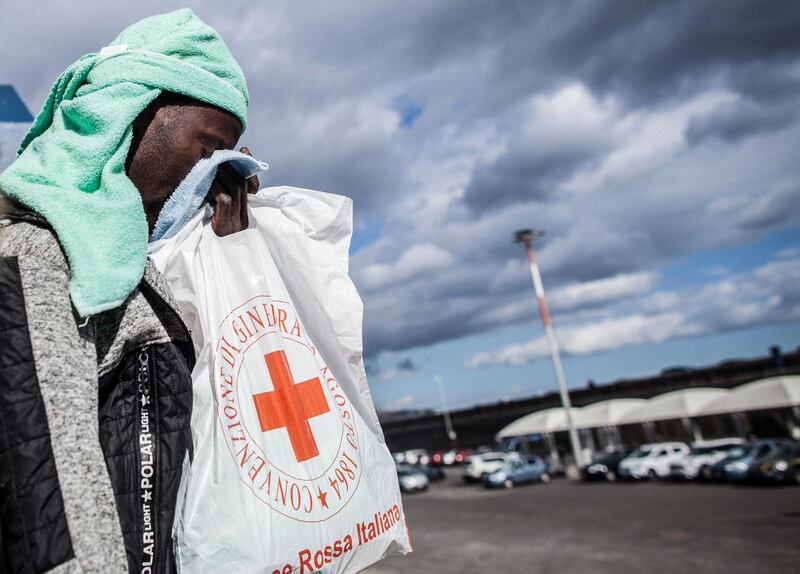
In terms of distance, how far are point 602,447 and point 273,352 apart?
34378 mm

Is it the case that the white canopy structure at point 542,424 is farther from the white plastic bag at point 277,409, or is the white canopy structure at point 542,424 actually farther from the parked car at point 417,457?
the white plastic bag at point 277,409

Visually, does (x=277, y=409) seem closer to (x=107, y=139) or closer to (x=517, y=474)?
(x=107, y=139)

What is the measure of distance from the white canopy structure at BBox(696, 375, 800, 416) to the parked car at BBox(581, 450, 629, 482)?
411 cm

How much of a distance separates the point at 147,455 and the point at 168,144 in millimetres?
544

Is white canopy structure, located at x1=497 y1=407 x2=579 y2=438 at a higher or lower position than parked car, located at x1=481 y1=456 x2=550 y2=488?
higher

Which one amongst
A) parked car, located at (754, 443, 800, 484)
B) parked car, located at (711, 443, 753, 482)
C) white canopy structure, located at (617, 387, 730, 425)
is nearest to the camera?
parked car, located at (754, 443, 800, 484)

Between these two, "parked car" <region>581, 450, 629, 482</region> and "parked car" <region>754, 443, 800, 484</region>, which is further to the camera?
"parked car" <region>581, 450, 629, 482</region>

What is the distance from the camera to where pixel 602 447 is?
32688mm

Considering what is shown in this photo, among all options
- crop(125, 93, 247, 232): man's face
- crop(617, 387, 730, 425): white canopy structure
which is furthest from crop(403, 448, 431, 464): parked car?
crop(125, 93, 247, 232): man's face

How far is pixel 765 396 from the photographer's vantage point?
20.9 metres

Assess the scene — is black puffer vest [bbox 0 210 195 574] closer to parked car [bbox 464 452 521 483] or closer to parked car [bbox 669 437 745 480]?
parked car [bbox 669 437 745 480]

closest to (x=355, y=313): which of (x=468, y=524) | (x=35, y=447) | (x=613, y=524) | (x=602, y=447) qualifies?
(x=35, y=447)

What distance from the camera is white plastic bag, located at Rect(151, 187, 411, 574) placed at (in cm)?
101

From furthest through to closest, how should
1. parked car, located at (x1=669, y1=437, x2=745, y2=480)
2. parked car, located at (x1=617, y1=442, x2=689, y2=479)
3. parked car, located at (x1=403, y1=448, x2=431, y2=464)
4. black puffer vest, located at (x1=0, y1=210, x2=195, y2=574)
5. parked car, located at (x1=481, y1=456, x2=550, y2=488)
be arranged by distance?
parked car, located at (x1=403, y1=448, x2=431, y2=464) < parked car, located at (x1=481, y1=456, x2=550, y2=488) < parked car, located at (x1=617, y1=442, x2=689, y2=479) < parked car, located at (x1=669, y1=437, x2=745, y2=480) < black puffer vest, located at (x1=0, y1=210, x2=195, y2=574)
